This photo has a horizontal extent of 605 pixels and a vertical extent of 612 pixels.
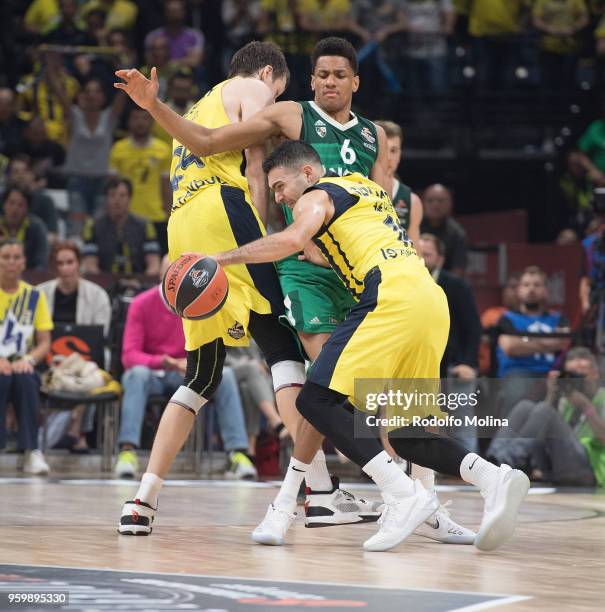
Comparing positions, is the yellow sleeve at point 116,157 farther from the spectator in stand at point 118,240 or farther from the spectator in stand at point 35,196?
the spectator in stand at point 118,240

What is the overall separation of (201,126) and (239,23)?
934 centimetres

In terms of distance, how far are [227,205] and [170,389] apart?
428 centimetres

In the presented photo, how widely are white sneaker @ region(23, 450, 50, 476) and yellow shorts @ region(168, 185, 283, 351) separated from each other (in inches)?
152

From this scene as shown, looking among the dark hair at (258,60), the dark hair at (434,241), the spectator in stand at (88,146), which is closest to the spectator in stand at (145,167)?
the spectator in stand at (88,146)

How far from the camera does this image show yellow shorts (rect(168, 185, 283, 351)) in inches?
201

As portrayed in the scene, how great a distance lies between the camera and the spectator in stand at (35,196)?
1165 centimetres

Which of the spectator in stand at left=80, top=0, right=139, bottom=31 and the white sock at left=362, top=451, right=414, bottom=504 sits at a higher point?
the spectator in stand at left=80, top=0, right=139, bottom=31

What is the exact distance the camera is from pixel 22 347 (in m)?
9.23

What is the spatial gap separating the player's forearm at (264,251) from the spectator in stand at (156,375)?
14.4 feet

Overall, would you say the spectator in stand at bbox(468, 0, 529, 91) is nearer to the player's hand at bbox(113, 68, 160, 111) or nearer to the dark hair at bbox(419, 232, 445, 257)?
the dark hair at bbox(419, 232, 445, 257)

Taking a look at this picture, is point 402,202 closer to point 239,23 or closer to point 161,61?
point 161,61

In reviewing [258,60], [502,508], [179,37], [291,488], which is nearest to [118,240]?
[179,37]

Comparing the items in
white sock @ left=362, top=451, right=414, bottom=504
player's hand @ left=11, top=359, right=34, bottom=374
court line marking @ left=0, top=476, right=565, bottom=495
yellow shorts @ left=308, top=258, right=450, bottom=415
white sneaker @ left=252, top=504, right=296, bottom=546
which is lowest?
court line marking @ left=0, top=476, right=565, bottom=495

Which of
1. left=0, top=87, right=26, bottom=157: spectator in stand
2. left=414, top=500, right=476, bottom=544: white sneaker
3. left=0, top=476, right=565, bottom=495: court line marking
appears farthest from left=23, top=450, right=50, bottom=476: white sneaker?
left=0, top=87, right=26, bottom=157: spectator in stand
